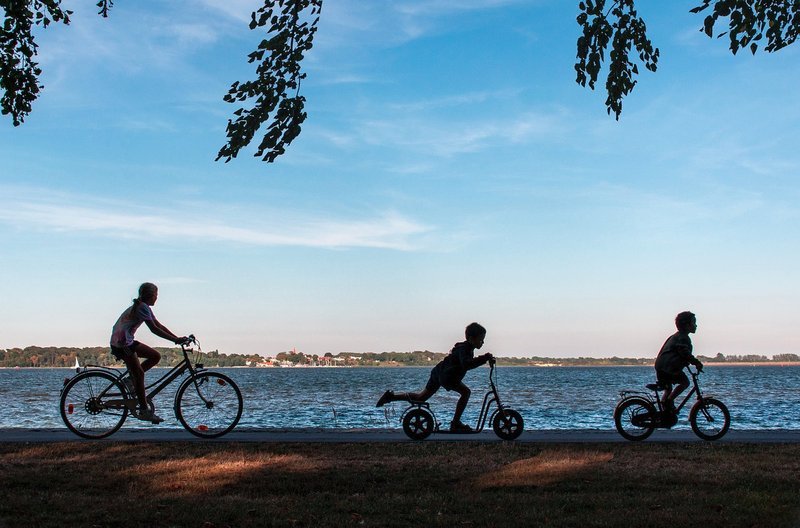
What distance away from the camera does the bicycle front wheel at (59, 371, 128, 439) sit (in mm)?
10562

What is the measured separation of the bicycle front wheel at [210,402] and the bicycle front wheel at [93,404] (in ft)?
2.59

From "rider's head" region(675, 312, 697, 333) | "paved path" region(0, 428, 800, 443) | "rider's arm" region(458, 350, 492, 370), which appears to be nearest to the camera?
"rider's arm" region(458, 350, 492, 370)

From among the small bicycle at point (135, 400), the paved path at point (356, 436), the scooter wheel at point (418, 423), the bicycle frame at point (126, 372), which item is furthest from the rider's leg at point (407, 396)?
the bicycle frame at point (126, 372)

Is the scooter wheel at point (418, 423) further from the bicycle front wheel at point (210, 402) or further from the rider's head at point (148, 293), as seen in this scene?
the rider's head at point (148, 293)

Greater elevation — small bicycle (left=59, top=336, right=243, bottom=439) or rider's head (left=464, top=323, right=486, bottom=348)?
rider's head (left=464, top=323, right=486, bottom=348)

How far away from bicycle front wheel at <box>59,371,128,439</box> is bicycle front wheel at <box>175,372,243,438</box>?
0.79m

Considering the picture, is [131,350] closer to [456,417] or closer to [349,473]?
[349,473]

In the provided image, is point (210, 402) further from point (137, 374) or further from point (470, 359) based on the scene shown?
point (470, 359)

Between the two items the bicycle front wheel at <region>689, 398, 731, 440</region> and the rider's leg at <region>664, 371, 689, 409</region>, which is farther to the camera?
the bicycle front wheel at <region>689, 398, 731, 440</region>

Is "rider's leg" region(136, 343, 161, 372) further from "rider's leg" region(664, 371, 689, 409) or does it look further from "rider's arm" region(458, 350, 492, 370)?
"rider's leg" region(664, 371, 689, 409)

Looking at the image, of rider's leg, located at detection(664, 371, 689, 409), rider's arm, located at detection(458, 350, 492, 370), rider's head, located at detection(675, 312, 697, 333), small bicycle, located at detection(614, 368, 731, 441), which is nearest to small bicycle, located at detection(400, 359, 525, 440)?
rider's arm, located at detection(458, 350, 492, 370)

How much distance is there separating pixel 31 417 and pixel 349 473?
23132 millimetres

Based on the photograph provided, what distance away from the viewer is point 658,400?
1170 cm

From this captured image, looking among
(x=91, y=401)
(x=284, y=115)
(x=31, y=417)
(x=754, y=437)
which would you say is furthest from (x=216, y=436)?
(x=31, y=417)
